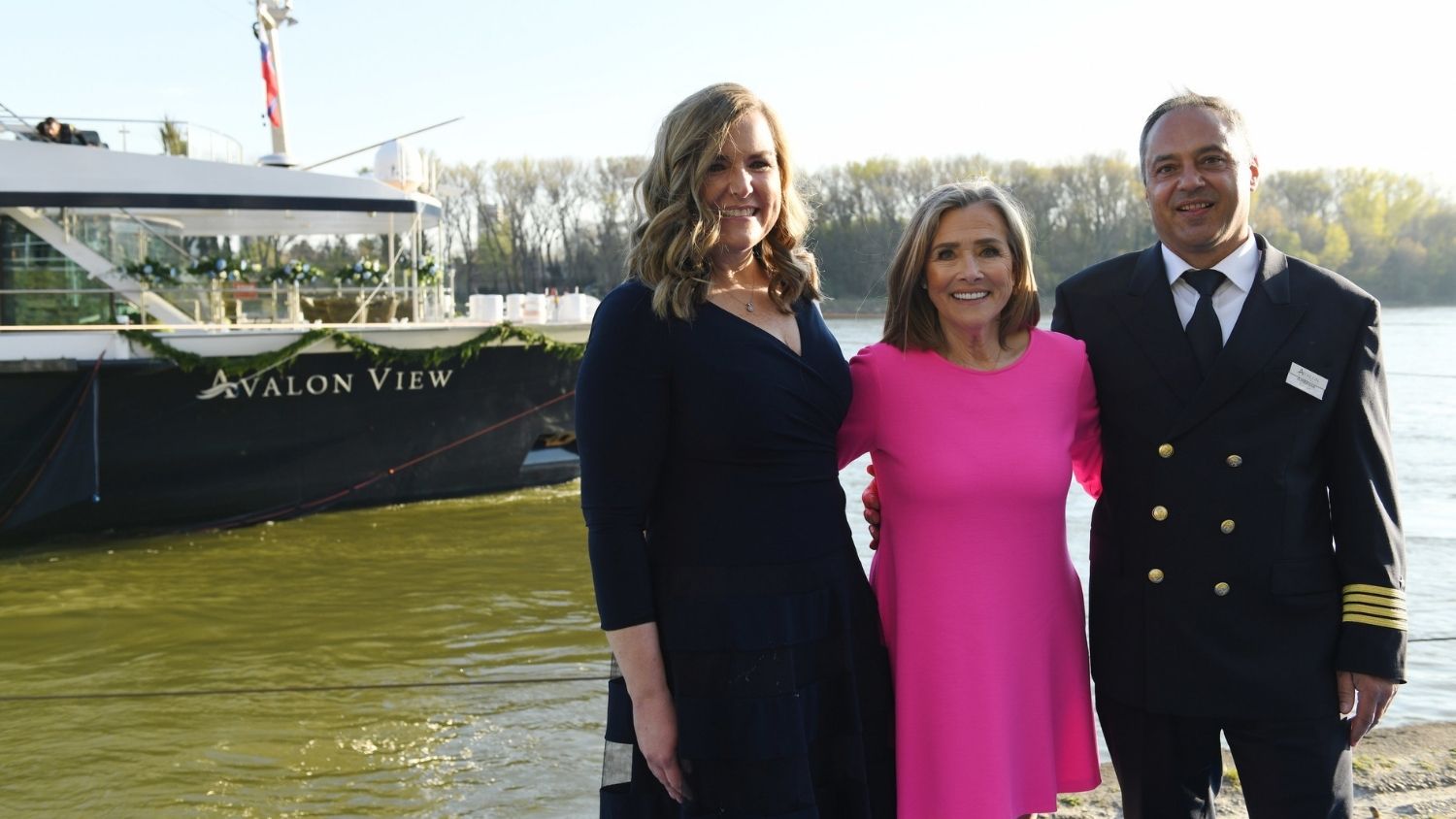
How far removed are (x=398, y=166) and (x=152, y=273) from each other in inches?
105

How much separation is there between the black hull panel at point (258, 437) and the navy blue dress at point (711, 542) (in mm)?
8245

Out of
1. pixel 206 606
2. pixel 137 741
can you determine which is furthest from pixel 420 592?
pixel 137 741

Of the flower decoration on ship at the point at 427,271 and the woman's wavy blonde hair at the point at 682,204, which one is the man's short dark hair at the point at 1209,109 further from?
the flower decoration on ship at the point at 427,271

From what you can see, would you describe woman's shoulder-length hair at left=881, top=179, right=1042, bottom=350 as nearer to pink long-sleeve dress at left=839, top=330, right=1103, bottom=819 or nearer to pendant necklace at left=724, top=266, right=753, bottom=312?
pink long-sleeve dress at left=839, top=330, right=1103, bottom=819

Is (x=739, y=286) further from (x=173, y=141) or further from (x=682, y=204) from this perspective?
(x=173, y=141)

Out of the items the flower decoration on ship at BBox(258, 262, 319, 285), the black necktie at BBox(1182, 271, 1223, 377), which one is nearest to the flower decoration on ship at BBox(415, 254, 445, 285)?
the flower decoration on ship at BBox(258, 262, 319, 285)

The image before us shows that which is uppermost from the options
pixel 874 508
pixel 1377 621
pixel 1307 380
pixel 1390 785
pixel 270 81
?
pixel 270 81

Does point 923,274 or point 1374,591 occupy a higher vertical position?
point 923,274

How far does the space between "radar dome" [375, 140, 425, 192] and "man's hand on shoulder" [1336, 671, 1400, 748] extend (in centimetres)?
1112

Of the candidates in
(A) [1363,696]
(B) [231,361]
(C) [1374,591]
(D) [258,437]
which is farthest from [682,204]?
(D) [258,437]

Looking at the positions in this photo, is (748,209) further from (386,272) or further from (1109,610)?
(386,272)

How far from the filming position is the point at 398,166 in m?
12.2

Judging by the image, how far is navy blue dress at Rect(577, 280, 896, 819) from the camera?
2.10m

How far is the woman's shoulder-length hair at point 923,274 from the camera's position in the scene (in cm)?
246
